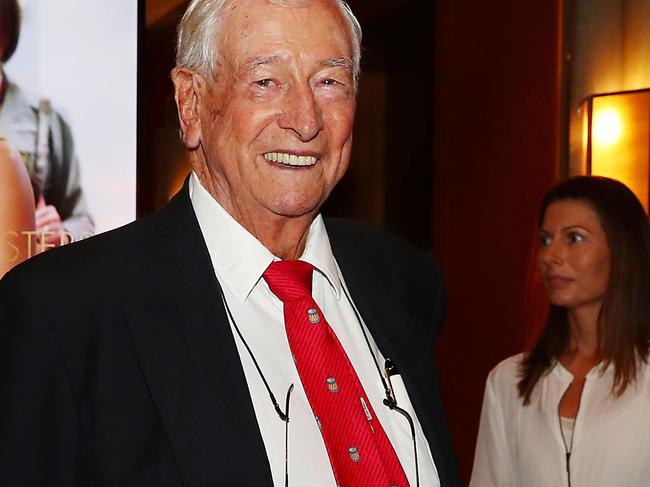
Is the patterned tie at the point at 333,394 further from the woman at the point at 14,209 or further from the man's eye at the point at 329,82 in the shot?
the woman at the point at 14,209

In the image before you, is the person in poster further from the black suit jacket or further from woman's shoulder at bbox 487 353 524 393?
woman's shoulder at bbox 487 353 524 393

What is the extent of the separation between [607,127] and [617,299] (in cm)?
125

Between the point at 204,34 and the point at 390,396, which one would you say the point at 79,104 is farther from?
the point at 390,396

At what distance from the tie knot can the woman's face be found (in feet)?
6.04

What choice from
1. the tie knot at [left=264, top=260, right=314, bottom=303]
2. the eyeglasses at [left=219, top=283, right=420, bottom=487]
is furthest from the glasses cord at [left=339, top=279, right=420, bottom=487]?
the tie knot at [left=264, top=260, right=314, bottom=303]

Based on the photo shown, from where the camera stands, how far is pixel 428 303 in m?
1.96

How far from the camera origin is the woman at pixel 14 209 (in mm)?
2299

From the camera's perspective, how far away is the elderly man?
1.33 meters

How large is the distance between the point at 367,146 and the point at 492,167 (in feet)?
2.04

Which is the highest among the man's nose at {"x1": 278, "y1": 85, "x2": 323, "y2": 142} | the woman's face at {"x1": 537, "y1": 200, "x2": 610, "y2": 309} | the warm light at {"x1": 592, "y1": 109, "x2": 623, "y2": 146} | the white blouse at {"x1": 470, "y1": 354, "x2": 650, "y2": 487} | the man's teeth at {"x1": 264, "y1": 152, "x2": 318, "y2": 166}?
the warm light at {"x1": 592, "y1": 109, "x2": 623, "y2": 146}

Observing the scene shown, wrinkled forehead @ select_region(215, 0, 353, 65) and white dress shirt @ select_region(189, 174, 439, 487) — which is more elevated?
wrinkled forehead @ select_region(215, 0, 353, 65)

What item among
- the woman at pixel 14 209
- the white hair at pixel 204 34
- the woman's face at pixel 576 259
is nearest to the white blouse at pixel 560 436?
the woman's face at pixel 576 259

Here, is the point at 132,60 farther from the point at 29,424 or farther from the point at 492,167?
the point at 492,167

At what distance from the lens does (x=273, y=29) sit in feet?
4.85
